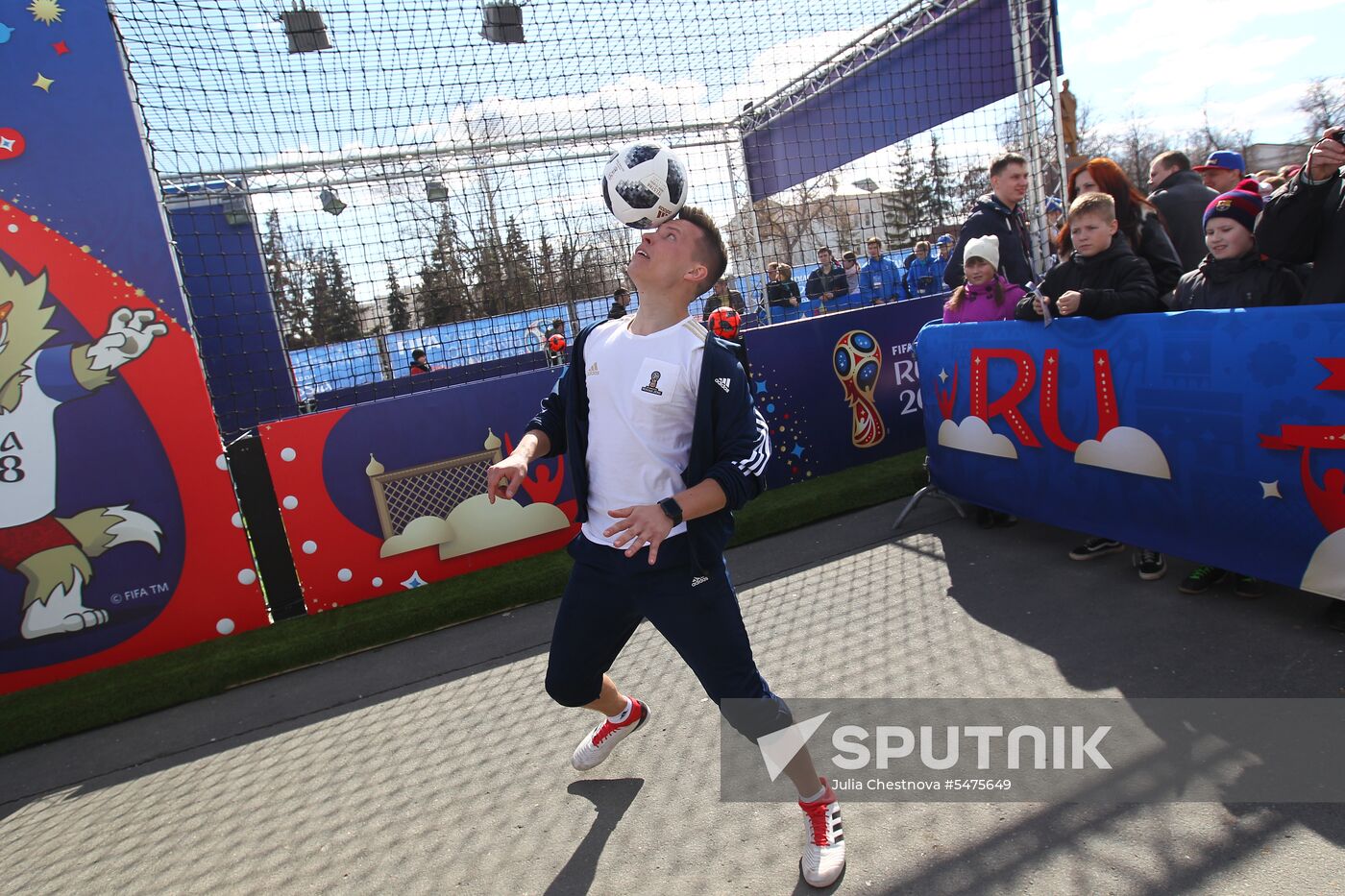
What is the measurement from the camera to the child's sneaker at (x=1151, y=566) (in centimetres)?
390

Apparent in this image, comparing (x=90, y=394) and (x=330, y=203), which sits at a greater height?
(x=330, y=203)

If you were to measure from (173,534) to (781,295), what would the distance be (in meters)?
5.67

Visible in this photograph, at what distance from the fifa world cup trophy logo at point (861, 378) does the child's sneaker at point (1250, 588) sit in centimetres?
317

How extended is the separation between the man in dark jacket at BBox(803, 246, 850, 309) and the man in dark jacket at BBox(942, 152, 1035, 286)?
260 centimetres

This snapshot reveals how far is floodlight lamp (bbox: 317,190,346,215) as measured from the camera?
5.93m

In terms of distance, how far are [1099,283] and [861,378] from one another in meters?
2.54

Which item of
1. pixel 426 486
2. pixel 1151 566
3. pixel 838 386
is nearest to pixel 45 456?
pixel 426 486

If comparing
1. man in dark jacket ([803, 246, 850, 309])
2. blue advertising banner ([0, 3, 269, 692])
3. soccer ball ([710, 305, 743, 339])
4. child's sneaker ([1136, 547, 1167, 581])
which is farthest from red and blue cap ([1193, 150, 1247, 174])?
blue advertising banner ([0, 3, 269, 692])

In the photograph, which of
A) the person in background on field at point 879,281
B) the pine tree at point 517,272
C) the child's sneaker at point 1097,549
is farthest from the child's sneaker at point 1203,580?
the pine tree at point 517,272

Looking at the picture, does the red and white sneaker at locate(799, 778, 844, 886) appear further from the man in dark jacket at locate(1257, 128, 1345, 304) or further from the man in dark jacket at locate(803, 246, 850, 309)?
the man in dark jacket at locate(803, 246, 850, 309)

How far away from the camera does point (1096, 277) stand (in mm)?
4117

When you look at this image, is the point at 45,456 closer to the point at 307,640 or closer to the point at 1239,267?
the point at 307,640

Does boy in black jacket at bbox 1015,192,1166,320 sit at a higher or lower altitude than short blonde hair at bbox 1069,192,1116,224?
lower

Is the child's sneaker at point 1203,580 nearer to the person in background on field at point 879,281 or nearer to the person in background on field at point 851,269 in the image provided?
the person in background on field at point 879,281
